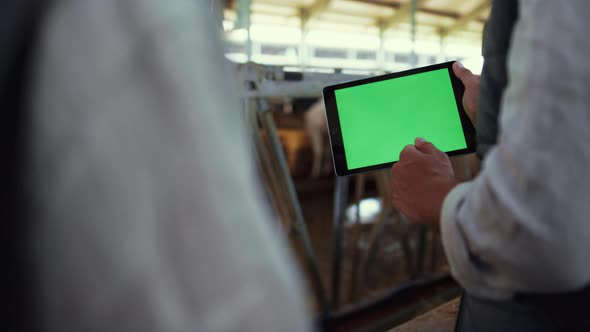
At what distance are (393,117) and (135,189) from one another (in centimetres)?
59

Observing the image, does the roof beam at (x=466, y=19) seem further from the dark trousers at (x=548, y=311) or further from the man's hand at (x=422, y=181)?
the dark trousers at (x=548, y=311)

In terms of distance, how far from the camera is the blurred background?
1.38m

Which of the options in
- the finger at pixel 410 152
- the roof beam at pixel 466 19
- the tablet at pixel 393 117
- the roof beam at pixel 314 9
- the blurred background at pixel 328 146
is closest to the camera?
the finger at pixel 410 152

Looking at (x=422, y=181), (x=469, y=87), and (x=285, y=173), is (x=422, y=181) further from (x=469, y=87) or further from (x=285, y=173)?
(x=285, y=173)

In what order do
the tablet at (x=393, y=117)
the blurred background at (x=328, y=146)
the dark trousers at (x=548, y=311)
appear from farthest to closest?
the blurred background at (x=328, y=146) → the tablet at (x=393, y=117) → the dark trousers at (x=548, y=311)

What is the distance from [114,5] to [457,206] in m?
0.33

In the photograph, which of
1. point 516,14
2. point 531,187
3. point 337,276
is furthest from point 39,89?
point 337,276

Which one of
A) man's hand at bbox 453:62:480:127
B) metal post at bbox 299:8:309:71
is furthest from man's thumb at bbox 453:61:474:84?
metal post at bbox 299:8:309:71

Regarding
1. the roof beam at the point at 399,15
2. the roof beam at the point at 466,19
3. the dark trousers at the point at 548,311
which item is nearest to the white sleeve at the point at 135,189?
the dark trousers at the point at 548,311

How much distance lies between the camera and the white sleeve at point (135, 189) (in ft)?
0.59

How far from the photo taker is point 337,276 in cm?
188

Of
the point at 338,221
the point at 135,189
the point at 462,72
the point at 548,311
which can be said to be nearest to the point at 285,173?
the point at 338,221

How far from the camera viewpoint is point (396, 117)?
2.30 feet

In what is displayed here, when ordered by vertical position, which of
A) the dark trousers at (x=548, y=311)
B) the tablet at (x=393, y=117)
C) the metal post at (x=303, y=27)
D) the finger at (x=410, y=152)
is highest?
the metal post at (x=303, y=27)
